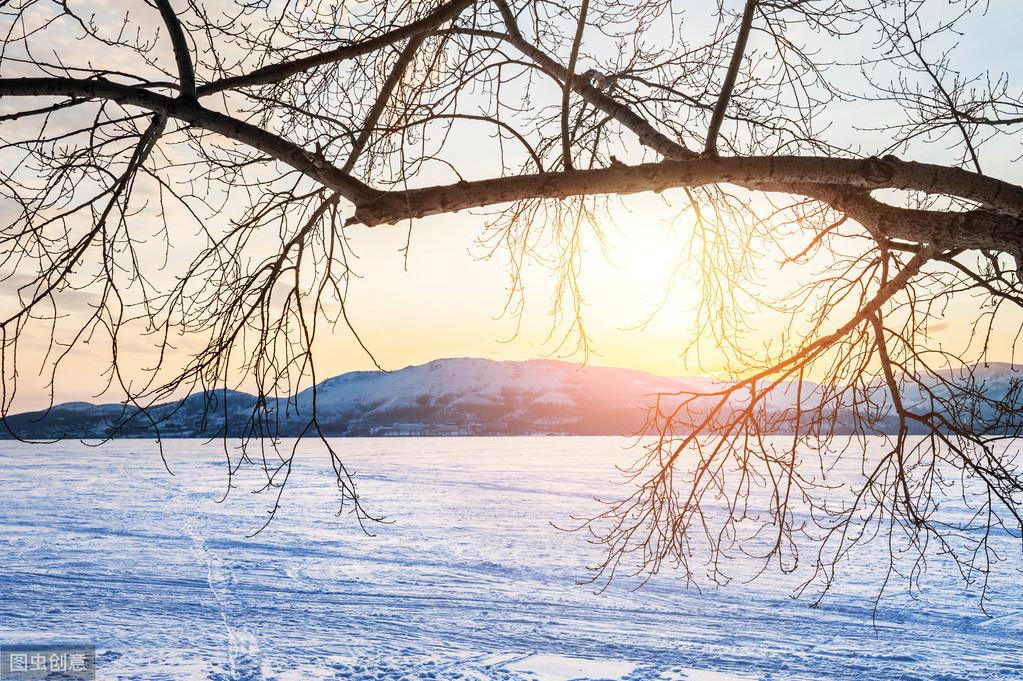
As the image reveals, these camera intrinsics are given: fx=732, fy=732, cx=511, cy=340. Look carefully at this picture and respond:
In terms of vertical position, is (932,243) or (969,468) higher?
(932,243)

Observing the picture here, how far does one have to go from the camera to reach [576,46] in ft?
10.5

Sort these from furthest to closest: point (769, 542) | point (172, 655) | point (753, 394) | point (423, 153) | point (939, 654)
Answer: point (769, 542)
point (939, 654)
point (172, 655)
point (753, 394)
point (423, 153)

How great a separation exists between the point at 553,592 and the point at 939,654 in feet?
14.1

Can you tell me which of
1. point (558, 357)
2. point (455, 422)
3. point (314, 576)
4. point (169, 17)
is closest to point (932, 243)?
point (558, 357)

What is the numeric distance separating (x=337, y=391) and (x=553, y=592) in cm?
17910

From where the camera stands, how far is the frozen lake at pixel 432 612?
22.7 feet

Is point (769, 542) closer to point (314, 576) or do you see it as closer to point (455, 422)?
point (314, 576)

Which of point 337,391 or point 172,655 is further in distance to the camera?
point 337,391

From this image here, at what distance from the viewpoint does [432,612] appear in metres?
8.49

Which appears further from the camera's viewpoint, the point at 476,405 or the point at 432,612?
the point at 476,405

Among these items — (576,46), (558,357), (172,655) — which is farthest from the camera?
(172,655)

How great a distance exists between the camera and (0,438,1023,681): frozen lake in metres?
6.93

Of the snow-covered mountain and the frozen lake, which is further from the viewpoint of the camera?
the snow-covered mountain

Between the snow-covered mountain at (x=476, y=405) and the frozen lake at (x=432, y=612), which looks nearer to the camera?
the frozen lake at (x=432, y=612)
